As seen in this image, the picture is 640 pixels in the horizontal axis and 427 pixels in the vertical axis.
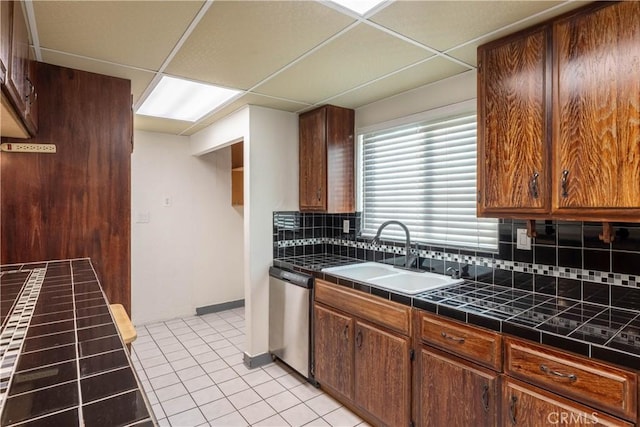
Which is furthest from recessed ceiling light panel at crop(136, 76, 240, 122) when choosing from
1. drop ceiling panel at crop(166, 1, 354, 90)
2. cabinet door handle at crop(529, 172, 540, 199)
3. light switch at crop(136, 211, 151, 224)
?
cabinet door handle at crop(529, 172, 540, 199)

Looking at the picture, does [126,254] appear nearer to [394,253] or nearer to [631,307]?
[394,253]

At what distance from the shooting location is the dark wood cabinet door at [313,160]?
2.91 m

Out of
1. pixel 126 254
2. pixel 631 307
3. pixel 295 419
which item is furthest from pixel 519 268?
pixel 126 254

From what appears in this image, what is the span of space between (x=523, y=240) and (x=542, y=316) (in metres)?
0.57

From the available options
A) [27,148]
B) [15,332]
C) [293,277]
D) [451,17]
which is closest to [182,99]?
[27,148]

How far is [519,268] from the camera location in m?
1.98

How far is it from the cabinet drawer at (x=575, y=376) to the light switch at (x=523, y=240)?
2.33 feet

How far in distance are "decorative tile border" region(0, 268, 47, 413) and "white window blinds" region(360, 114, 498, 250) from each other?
2.21 metres

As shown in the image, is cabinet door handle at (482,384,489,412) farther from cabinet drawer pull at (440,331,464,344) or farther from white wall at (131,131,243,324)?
white wall at (131,131,243,324)

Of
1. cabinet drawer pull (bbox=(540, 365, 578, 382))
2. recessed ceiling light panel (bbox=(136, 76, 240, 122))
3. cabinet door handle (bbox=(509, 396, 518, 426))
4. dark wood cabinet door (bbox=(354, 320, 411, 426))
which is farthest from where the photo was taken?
recessed ceiling light panel (bbox=(136, 76, 240, 122))

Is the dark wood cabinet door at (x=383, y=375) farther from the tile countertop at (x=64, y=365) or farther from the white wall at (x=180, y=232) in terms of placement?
the white wall at (x=180, y=232)

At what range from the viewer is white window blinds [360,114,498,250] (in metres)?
2.25

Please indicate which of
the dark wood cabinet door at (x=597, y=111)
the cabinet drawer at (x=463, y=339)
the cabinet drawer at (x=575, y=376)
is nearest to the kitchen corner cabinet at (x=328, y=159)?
the cabinet drawer at (x=463, y=339)

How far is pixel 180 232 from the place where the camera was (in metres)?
4.14
